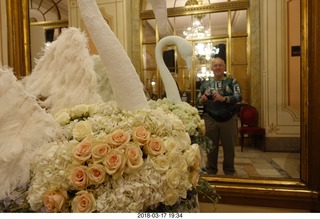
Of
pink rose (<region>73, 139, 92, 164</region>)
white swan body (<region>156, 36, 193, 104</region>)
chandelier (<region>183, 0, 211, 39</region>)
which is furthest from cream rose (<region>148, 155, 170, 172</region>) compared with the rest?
chandelier (<region>183, 0, 211, 39</region>)

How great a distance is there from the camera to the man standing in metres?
1.18

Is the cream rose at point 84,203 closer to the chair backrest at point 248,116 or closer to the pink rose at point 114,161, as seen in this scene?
the pink rose at point 114,161

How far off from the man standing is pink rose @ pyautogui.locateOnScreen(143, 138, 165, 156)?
0.73 metres

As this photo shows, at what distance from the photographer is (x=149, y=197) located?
47 centimetres

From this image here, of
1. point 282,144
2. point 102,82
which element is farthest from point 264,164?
point 102,82

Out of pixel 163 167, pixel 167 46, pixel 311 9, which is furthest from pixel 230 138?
pixel 163 167

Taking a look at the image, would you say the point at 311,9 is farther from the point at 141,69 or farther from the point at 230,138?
the point at 141,69

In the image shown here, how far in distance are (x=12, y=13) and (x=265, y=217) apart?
151 centimetres

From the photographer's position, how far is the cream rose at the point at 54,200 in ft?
1.47

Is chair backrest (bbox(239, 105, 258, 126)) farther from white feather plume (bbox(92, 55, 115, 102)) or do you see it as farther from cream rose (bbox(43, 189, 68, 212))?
cream rose (bbox(43, 189, 68, 212))

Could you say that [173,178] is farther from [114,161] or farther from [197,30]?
[197,30]

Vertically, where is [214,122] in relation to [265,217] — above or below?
above

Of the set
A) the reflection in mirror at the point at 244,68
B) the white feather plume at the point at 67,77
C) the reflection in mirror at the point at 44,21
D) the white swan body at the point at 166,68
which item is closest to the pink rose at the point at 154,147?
the white feather plume at the point at 67,77

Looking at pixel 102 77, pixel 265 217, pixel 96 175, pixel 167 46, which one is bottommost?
pixel 265 217
